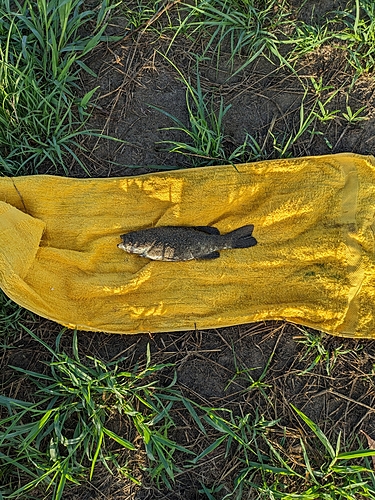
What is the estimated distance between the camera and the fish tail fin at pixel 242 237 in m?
2.96

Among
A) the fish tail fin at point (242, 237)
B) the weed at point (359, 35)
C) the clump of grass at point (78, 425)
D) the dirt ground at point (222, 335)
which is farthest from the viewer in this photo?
the weed at point (359, 35)

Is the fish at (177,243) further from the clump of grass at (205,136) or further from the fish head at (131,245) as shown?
the clump of grass at (205,136)

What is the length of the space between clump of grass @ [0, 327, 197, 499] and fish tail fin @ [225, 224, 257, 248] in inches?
35.3

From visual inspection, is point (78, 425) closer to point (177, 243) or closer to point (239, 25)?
point (177, 243)

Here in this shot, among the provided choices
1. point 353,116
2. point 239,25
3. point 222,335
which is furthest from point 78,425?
point 239,25

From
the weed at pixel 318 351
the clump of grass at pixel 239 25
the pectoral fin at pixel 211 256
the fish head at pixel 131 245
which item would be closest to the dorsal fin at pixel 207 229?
the pectoral fin at pixel 211 256

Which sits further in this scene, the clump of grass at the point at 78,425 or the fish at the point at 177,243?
the fish at the point at 177,243

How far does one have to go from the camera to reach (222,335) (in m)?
2.95

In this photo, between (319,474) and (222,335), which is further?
(222,335)

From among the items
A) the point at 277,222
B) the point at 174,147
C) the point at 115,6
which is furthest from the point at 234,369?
the point at 115,6

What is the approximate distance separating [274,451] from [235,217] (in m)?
1.40

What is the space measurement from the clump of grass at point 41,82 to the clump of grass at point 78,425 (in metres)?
1.18

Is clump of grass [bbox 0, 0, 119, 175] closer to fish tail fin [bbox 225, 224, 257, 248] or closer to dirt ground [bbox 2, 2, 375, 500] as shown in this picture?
dirt ground [bbox 2, 2, 375, 500]

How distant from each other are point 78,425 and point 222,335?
38.7 inches
